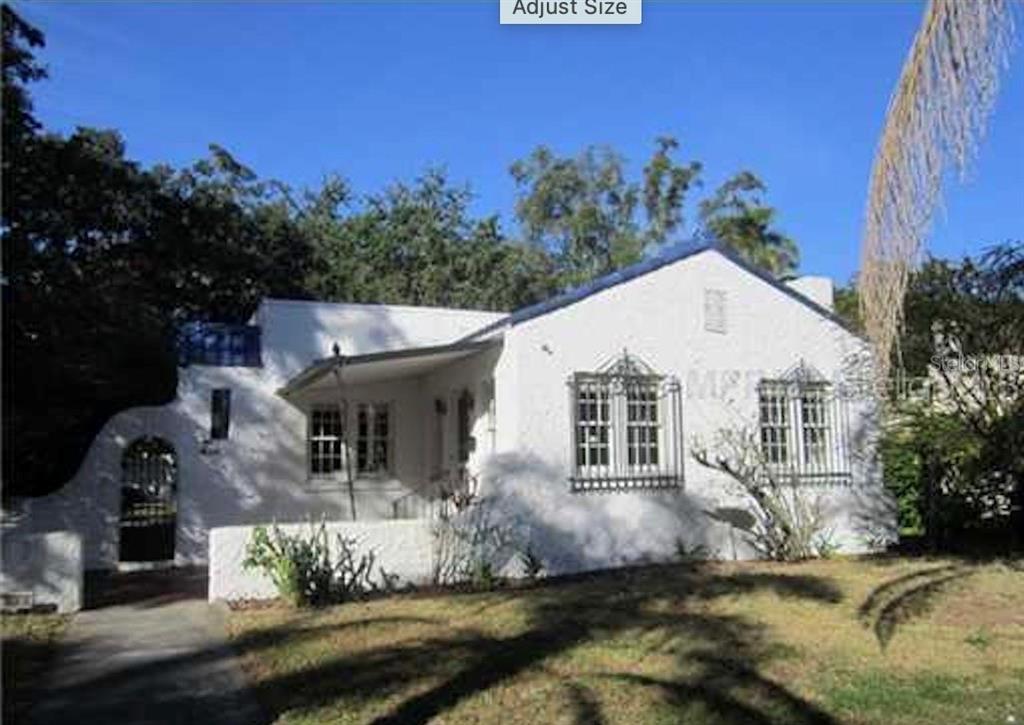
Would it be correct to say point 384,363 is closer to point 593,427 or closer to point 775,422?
point 593,427

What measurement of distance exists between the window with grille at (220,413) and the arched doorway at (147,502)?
0.75 meters

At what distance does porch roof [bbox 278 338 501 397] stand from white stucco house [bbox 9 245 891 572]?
0.07 metres

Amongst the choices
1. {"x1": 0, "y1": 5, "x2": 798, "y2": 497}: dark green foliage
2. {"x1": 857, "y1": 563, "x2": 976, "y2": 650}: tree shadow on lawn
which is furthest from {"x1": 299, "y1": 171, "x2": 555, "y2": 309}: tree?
{"x1": 857, "y1": 563, "x2": 976, "y2": 650}: tree shadow on lawn

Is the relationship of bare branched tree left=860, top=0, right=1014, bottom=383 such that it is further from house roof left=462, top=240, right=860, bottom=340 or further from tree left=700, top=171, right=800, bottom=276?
tree left=700, top=171, right=800, bottom=276

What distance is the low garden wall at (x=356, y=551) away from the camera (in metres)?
12.1

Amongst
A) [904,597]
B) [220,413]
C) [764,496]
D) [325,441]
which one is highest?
[220,413]

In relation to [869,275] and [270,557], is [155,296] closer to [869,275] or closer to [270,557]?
[270,557]

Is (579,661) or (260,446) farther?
(260,446)

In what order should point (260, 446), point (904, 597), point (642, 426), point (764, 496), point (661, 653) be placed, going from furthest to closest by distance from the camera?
point (260, 446) < point (764, 496) < point (642, 426) < point (904, 597) < point (661, 653)

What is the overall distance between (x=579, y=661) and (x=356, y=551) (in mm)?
4903

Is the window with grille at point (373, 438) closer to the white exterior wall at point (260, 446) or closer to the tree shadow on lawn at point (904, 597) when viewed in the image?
the white exterior wall at point (260, 446)

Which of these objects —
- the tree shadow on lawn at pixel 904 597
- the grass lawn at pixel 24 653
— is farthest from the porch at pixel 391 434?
the tree shadow on lawn at pixel 904 597

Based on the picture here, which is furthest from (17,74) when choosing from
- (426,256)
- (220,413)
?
(426,256)

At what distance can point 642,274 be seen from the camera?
15250 millimetres
